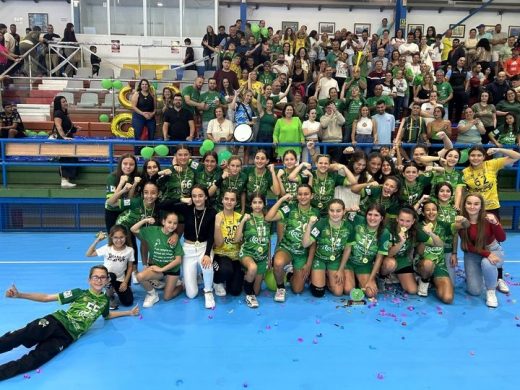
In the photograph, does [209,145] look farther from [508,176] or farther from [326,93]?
[508,176]

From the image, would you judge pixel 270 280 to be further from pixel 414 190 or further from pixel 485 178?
pixel 485 178

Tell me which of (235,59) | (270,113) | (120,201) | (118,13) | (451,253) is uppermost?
(118,13)

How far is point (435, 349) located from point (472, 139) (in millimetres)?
5104

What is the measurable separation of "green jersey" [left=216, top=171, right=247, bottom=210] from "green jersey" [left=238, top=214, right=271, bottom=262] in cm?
64

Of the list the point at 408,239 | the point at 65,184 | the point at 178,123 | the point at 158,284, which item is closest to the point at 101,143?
the point at 65,184

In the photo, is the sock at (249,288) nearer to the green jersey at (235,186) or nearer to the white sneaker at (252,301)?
the white sneaker at (252,301)

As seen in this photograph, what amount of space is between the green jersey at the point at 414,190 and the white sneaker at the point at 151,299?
10.0 feet

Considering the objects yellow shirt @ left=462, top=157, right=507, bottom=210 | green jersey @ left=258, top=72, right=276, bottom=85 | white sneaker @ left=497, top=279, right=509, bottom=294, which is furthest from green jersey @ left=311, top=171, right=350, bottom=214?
green jersey @ left=258, top=72, right=276, bottom=85

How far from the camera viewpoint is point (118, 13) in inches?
571

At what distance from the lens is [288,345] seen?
13.0ft

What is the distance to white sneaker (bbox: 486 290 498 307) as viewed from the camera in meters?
4.77

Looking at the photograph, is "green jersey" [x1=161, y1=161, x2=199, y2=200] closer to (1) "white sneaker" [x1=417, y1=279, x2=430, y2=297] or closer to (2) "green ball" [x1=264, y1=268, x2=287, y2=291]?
(2) "green ball" [x1=264, y1=268, x2=287, y2=291]

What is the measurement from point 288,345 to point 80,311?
6.08ft

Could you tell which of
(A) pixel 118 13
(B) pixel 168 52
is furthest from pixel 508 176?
(A) pixel 118 13
